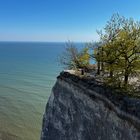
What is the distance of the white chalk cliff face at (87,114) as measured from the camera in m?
25.7

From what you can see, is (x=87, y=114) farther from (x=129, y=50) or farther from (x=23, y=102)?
(x=23, y=102)

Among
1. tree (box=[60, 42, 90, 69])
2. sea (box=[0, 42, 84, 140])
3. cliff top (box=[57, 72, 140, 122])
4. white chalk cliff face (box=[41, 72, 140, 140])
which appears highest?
tree (box=[60, 42, 90, 69])

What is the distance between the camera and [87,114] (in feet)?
100

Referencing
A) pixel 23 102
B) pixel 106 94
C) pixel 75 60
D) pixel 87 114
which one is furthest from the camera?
pixel 23 102

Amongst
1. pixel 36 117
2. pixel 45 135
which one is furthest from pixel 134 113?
pixel 36 117

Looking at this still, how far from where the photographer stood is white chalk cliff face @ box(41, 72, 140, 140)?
25703 mm

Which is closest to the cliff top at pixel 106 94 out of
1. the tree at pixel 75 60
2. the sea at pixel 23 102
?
the tree at pixel 75 60

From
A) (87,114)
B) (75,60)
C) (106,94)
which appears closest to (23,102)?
(75,60)

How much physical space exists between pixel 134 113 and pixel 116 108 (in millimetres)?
2166

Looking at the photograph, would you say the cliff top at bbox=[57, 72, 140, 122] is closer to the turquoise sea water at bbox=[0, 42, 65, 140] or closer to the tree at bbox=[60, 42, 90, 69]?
the tree at bbox=[60, 42, 90, 69]

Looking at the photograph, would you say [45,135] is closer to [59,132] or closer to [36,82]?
[59,132]

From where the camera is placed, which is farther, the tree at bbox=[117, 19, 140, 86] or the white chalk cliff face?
the tree at bbox=[117, 19, 140, 86]

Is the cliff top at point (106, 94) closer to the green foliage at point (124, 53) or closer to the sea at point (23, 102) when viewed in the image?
the green foliage at point (124, 53)

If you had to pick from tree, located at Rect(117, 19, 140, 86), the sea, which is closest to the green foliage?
tree, located at Rect(117, 19, 140, 86)
